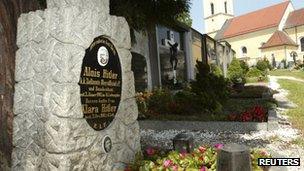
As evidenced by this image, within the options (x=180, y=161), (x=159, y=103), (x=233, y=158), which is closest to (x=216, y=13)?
(x=159, y=103)

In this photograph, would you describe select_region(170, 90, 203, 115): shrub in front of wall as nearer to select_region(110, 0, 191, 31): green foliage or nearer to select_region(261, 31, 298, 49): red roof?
select_region(110, 0, 191, 31): green foliage

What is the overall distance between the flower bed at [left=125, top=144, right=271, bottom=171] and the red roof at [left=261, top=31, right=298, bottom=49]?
198ft

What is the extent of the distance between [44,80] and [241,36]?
73.1 metres

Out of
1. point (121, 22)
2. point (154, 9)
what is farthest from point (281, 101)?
point (121, 22)

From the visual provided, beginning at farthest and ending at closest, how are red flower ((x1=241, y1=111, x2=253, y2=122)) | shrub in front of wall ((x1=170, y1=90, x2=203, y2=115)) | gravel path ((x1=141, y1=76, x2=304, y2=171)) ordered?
1. shrub in front of wall ((x1=170, y1=90, x2=203, y2=115))
2. red flower ((x1=241, y1=111, x2=253, y2=122))
3. gravel path ((x1=141, y1=76, x2=304, y2=171))

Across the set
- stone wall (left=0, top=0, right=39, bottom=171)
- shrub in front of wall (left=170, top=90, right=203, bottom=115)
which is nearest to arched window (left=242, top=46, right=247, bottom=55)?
shrub in front of wall (left=170, top=90, right=203, bottom=115)

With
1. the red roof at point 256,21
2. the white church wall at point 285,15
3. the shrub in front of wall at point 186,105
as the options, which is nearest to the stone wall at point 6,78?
the shrub in front of wall at point 186,105

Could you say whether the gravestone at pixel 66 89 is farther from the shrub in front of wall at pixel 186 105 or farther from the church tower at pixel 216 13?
the church tower at pixel 216 13

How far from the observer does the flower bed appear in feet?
16.9

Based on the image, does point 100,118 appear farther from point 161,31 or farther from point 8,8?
point 161,31

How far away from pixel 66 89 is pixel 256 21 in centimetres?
7406

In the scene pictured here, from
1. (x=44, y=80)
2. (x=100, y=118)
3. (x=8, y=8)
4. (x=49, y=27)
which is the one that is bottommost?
(x=100, y=118)

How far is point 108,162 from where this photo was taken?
16.8ft

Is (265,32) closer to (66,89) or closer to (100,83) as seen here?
(100,83)
